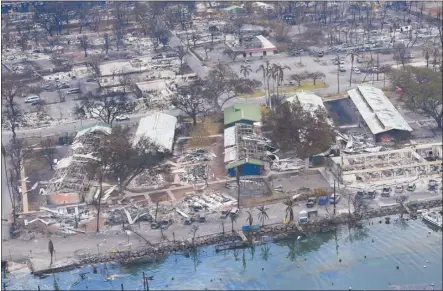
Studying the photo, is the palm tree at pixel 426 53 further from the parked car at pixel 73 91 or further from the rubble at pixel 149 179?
the parked car at pixel 73 91

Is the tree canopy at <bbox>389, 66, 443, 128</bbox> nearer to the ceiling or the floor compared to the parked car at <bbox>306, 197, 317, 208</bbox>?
nearer to the ceiling

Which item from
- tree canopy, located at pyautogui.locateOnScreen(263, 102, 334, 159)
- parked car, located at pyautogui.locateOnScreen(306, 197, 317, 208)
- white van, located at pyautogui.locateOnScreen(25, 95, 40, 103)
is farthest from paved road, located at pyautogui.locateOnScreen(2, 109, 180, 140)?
parked car, located at pyautogui.locateOnScreen(306, 197, 317, 208)

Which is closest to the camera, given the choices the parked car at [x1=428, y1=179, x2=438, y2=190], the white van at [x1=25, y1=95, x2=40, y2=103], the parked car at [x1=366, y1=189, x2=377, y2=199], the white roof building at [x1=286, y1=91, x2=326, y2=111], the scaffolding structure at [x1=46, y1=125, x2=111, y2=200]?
the parked car at [x1=366, y1=189, x2=377, y2=199]

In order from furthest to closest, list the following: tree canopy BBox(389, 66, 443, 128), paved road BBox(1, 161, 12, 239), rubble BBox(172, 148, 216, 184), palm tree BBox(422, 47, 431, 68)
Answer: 1. palm tree BBox(422, 47, 431, 68)
2. tree canopy BBox(389, 66, 443, 128)
3. rubble BBox(172, 148, 216, 184)
4. paved road BBox(1, 161, 12, 239)

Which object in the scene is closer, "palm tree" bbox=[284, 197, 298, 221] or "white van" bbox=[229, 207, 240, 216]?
"palm tree" bbox=[284, 197, 298, 221]

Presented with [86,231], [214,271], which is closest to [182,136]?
[86,231]

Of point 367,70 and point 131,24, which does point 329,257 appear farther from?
point 131,24

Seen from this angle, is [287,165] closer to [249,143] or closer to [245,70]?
[249,143]

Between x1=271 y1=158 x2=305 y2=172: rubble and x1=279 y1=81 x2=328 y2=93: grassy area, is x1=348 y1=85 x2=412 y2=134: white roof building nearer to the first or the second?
x1=279 y1=81 x2=328 y2=93: grassy area

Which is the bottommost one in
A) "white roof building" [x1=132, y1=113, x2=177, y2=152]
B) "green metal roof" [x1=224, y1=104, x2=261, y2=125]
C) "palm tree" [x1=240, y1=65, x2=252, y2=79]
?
"white roof building" [x1=132, y1=113, x2=177, y2=152]
